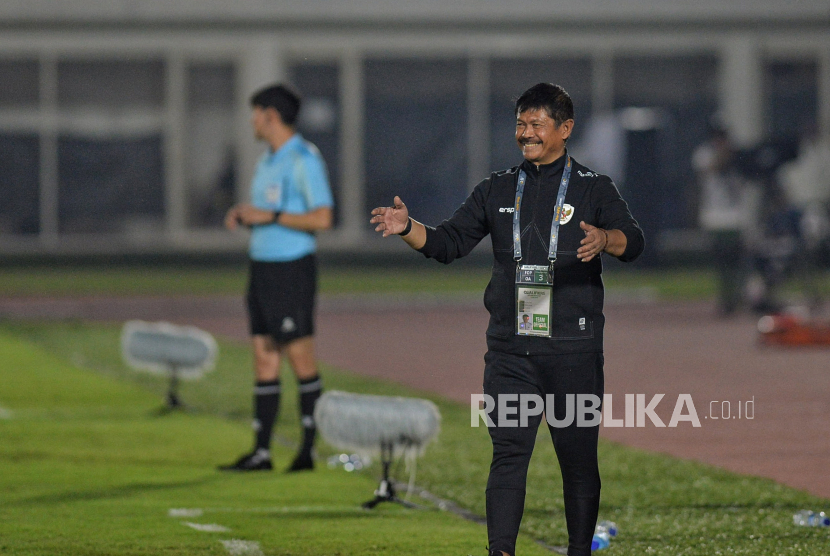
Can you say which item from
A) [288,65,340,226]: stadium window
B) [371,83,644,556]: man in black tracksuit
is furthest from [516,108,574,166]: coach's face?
[288,65,340,226]: stadium window

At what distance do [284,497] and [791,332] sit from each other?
8938mm

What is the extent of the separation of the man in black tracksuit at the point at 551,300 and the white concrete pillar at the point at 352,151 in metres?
23.8

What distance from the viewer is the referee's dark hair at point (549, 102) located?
17.7 feet

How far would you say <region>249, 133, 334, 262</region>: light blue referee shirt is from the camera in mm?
8328

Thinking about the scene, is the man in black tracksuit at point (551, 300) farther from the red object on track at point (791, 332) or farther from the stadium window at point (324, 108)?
the stadium window at point (324, 108)

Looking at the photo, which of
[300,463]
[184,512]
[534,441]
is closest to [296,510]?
[184,512]

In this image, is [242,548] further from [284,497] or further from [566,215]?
[566,215]

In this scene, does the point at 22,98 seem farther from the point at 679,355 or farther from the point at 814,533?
the point at 814,533

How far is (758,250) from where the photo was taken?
1897cm

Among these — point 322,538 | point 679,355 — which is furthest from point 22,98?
point 322,538

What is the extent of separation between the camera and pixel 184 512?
712 cm

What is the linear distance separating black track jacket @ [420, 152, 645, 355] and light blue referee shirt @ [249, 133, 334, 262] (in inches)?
114

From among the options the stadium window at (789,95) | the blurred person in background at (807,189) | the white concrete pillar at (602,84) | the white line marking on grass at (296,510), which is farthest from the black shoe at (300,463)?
the stadium window at (789,95)

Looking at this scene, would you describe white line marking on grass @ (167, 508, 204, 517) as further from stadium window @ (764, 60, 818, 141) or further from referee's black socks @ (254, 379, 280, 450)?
stadium window @ (764, 60, 818, 141)
